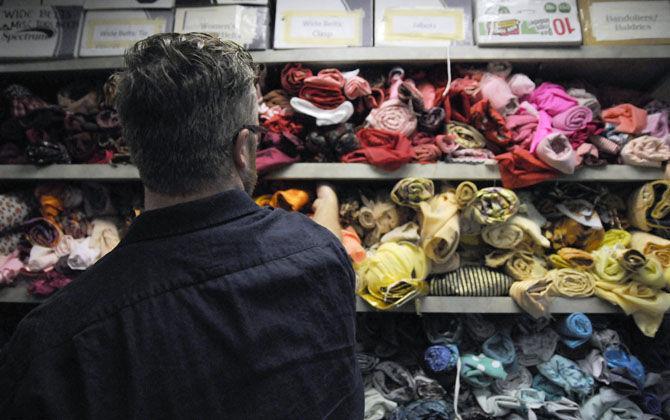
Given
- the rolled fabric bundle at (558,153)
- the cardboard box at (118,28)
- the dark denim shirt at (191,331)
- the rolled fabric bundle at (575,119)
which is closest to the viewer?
the dark denim shirt at (191,331)

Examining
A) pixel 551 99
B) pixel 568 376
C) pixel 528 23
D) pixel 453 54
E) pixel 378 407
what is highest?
pixel 528 23

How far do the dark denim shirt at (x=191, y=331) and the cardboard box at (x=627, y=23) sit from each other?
1.36 m

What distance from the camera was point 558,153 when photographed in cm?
119

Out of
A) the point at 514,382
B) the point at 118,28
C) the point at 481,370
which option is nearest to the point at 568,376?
the point at 514,382

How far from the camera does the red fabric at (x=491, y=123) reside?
1.26 metres

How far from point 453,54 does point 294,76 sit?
57 centimetres

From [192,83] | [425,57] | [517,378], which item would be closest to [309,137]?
[425,57]

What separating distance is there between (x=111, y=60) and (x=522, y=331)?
1.84 m

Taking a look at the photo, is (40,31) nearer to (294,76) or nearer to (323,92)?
(294,76)

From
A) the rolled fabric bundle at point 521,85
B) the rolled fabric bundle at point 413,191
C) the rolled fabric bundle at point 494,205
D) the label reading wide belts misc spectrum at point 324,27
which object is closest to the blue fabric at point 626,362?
the rolled fabric bundle at point 494,205

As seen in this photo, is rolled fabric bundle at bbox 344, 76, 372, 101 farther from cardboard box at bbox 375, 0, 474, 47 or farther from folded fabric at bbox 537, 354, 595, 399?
folded fabric at bbox 537, 354, 595, 399

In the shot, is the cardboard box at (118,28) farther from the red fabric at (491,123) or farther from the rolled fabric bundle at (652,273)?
the rolled fabric bundle at (652,273)

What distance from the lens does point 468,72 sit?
1.38m

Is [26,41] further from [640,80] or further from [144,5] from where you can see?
[640,80]
